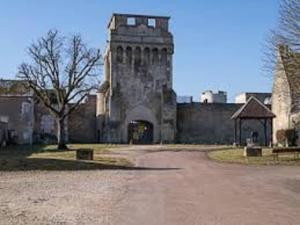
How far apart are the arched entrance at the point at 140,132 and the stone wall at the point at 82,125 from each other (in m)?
4.90

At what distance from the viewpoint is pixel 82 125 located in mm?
72562

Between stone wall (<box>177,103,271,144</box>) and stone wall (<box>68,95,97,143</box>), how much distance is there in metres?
10.8

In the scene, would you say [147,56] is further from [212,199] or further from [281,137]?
[212,199]

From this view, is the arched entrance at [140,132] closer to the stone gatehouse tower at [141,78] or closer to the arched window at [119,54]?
the stone gatehouse tower at [141,78]

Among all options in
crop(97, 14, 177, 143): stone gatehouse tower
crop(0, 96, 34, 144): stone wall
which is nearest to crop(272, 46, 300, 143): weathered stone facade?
crop(97, 14, 177, 143): stone gatehouse tower

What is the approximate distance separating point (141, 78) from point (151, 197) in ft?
166

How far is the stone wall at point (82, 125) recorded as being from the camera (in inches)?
2821

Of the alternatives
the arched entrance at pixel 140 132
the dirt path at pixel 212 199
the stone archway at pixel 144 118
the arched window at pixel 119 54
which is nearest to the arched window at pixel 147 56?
the arched window at pixel 119 54

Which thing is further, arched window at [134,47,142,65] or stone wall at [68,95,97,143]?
stone wall at [68,95,97,143]

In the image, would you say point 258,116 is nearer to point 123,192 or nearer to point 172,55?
point 172,55

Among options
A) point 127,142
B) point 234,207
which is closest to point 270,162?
point 234,207

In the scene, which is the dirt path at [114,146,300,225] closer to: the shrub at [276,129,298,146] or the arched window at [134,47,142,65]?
the shrub at [276,129,298,146]

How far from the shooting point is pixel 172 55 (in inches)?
2657

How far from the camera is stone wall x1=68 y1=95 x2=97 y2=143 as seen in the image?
71.7m
